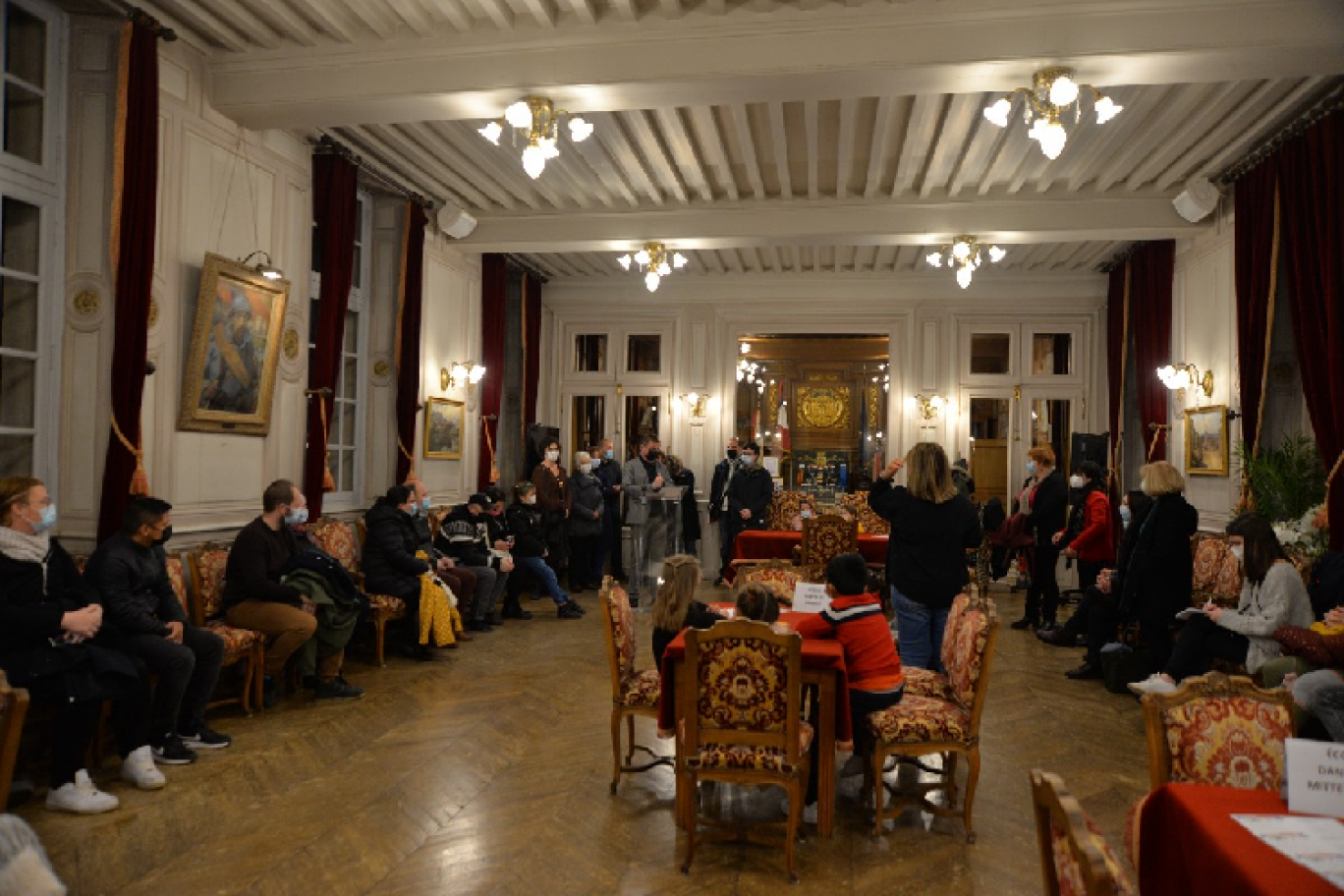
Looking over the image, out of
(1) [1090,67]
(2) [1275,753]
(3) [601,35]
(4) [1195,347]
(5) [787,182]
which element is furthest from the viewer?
(4) [1195,347]

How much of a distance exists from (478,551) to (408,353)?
2.07m

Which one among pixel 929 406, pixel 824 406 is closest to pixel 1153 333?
pixel 929 406

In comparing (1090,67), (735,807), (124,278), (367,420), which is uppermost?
(1090,67)

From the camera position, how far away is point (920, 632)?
4859mm

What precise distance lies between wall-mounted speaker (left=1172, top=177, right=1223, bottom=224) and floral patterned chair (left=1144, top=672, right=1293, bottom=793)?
670 centimetres

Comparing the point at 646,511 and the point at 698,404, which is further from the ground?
the point at 698,404

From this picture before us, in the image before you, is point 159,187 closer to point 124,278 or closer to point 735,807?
point 124,278

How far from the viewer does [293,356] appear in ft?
23.4

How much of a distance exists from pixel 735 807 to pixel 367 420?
590 cm

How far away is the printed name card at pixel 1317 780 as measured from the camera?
211 cm

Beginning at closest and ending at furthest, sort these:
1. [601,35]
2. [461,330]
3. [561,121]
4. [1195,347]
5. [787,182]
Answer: [601,35]
[561,121]
[787,182]
[1195,347]
[461,330]

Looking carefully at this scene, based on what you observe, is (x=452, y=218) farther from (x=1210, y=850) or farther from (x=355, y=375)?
(x=1210, y=850)

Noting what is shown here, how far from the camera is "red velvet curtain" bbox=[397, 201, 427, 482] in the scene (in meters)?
8.59

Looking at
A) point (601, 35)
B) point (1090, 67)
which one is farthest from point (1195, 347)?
point (601, 35)
